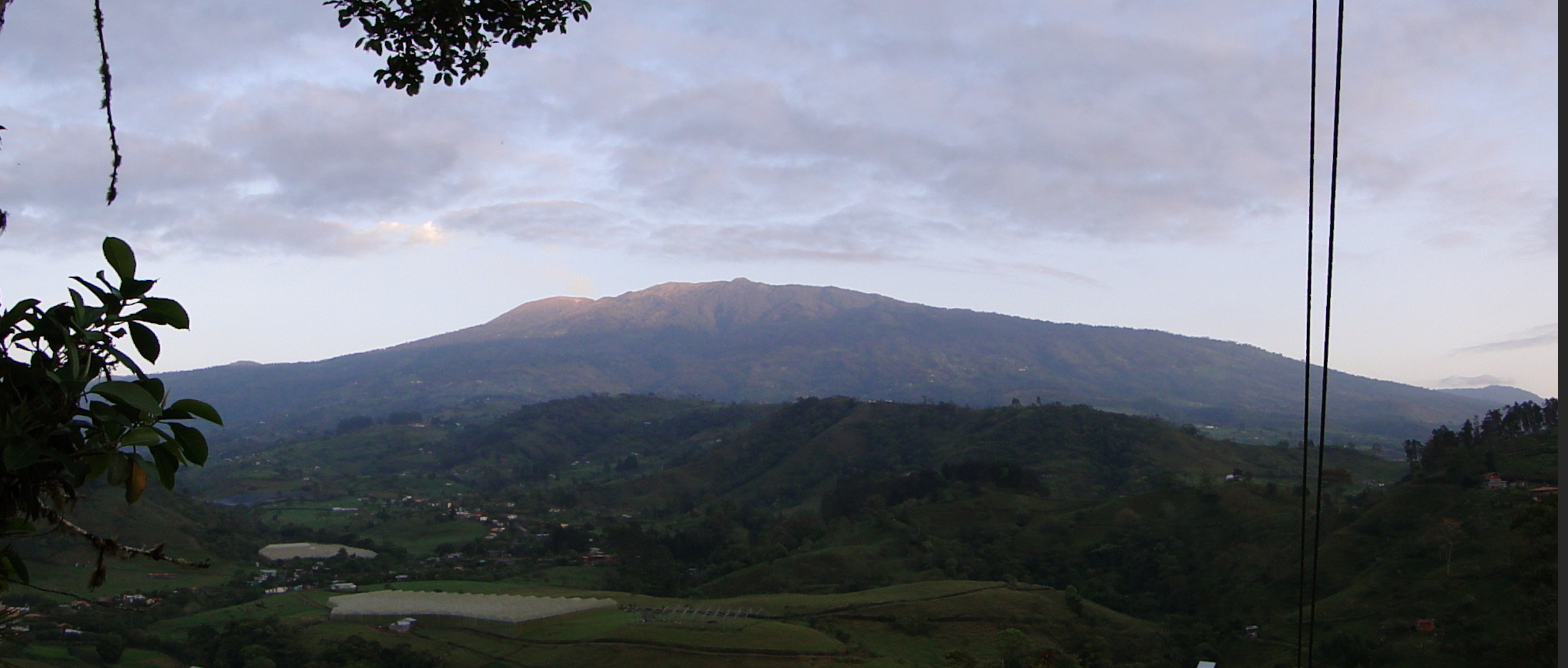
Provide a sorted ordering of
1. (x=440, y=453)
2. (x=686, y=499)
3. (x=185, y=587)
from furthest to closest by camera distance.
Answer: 1. (x=440, y=453)
2. (x=686, y=499)
3. (x=185, y=587)

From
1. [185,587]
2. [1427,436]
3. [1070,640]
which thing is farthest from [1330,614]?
[1427,436]

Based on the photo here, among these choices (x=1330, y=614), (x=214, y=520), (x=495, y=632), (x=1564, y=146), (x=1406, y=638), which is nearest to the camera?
(x=1564, y=146)

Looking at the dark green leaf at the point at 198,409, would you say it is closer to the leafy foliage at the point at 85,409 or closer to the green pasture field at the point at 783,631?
the leafy foliage at the point at 85,409

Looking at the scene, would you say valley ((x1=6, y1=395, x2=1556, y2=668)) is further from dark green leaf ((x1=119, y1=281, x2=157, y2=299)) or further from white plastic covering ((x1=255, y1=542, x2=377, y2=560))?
dark green leaf ((x1=119, y1=281, x2=157, y2=299))

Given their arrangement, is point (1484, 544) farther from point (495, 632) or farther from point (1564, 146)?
point (1564, 146)

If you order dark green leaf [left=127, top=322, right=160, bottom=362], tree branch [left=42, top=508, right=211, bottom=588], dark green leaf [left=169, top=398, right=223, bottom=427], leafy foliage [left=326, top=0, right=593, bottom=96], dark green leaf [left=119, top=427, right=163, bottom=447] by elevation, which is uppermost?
leafy foliage [left=326, top=0, right=593, bottom=96]

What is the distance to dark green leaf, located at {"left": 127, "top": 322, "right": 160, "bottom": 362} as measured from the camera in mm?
2230

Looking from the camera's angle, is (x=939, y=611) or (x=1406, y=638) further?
(x=939, y=611)

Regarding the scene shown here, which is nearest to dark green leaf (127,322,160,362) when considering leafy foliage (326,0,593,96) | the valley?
leafy foliage (326,0,593,96)

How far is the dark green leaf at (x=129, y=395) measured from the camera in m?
2.04

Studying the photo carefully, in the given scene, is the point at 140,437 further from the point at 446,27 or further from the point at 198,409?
the point at 446,27

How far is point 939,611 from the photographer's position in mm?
39906

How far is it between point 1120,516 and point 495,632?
3125cm

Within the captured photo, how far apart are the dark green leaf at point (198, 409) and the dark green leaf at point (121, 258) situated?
29cm
